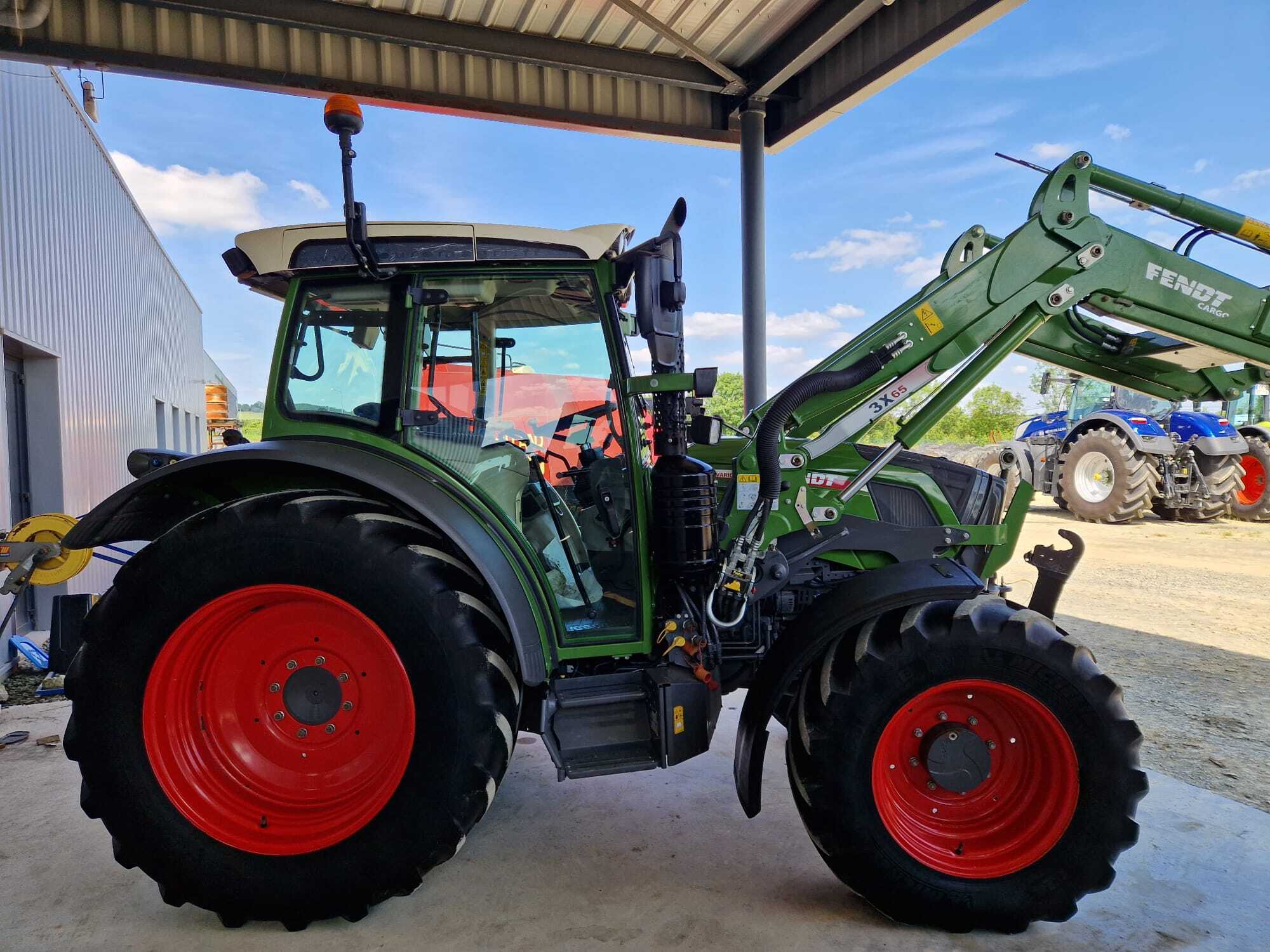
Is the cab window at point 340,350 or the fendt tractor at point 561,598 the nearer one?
the fendt tractor at point 561,598

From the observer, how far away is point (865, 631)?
2.50m

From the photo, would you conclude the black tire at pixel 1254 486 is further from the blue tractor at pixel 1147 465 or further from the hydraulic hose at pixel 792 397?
the hydraulic hose at pixel 792 397

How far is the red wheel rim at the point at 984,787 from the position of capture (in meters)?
2.38

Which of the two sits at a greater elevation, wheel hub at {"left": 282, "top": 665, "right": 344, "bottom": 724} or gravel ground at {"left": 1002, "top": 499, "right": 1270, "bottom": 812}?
wheel hub at {"left": 282, "top": 665, "right": 344, "bottom": 724}

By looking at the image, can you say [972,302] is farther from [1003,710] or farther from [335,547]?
[335,547]

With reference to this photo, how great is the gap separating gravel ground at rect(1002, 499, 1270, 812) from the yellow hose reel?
5.87 metres

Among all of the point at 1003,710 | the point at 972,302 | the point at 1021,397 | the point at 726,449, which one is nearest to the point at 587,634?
the point at 726,449

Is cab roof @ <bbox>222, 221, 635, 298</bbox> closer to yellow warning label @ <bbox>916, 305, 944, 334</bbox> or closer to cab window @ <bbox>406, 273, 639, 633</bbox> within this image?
cab window @ <bbox>406, 273, 639, 633</bbox>

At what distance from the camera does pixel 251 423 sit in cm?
1574

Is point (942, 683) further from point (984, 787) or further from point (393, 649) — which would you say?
point (393, 649)

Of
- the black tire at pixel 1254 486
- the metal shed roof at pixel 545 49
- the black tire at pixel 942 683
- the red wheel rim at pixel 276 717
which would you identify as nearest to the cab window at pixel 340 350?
the red wheel rim at pixel 276 717

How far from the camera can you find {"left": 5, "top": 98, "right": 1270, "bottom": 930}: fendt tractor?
236 cm

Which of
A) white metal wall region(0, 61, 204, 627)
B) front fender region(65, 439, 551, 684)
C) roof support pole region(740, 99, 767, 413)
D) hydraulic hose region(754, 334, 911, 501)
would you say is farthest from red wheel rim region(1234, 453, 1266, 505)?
white metal wall region(0, 61, 204, 627)

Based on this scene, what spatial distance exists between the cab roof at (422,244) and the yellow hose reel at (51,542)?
118 inches
